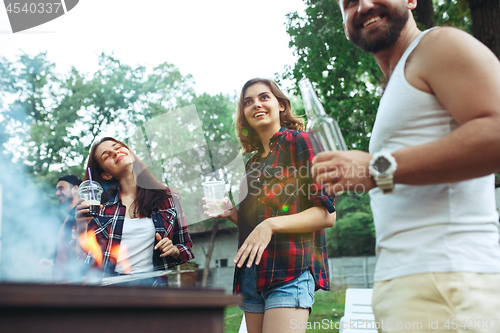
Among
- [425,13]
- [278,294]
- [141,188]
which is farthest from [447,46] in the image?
[425,13]

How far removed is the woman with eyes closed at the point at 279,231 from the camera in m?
1.66

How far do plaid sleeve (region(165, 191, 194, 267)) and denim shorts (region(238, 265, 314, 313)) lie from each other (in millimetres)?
→ 692

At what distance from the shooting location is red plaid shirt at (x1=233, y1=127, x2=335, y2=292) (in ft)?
5.65

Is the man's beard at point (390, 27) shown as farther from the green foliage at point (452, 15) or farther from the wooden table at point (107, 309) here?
the green foliage at point (452, 15)

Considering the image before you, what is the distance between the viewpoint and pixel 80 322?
0.62 metres

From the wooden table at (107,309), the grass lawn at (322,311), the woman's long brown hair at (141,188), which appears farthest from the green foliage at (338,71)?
the wooden table at (107,309)

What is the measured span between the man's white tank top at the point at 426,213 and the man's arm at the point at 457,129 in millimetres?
62

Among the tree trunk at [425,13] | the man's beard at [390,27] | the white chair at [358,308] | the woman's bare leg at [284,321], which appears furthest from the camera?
the tree trunk at [425,13]

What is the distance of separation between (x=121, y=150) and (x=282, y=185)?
1.43 m

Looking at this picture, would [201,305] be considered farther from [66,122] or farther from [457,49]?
[66,122]

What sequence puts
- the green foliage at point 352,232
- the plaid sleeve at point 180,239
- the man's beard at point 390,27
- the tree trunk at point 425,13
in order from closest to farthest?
the man's beard at point 390,27 < the plaid sleeve at point 180,239 < the tree trunk at point 425,13 < the green foliage at point 352,232

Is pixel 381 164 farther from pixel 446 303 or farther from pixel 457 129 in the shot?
pixel 446 303

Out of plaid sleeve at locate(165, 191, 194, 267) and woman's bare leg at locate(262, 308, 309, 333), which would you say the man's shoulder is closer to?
woman's bare leg at locate(262, 308, 309, 333)

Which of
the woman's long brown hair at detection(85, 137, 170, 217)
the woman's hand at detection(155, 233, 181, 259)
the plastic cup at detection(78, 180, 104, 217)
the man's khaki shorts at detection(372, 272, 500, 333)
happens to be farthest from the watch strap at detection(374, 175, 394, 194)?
the plastic cup at detection(78, 180, 104, 217)
